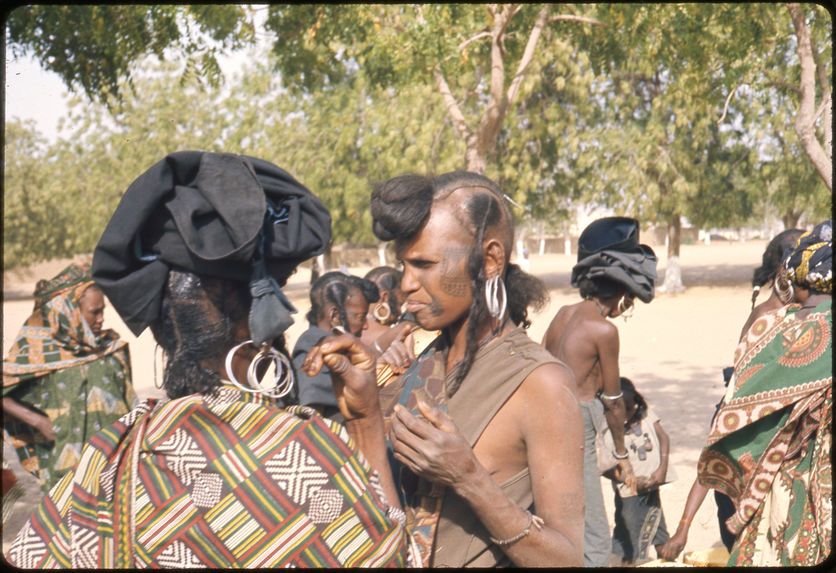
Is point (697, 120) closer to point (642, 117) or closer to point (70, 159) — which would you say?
point (642, 117)

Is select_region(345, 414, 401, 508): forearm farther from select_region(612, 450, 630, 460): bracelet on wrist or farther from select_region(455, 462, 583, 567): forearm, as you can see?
select_region(612, 450, 630, 460): bracelet on wrist

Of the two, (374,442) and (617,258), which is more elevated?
(374,442)

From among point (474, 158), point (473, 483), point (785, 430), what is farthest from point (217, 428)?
point (474, 158)

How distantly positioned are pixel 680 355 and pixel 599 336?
11.4 m

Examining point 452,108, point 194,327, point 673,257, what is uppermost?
point 452,108

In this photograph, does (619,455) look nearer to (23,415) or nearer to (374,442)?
(374,442)

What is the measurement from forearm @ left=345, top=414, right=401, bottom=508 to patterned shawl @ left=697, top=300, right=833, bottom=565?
73.2 inches

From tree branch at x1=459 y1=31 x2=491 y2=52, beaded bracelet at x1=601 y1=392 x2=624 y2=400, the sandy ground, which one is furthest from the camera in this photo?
tree branch at x1=459 y1=31 x2=491 y2=52

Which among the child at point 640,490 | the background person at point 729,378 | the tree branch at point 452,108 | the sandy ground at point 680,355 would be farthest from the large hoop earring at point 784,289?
the tree branch at point 452,108

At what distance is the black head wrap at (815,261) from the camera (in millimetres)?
3334

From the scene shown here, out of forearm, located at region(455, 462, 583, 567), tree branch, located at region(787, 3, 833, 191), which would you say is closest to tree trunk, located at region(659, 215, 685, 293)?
tree branch, located at region(787, 3, 833, 191)

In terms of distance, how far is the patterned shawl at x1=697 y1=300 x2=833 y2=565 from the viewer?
3.06 meters

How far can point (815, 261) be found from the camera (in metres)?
3.38

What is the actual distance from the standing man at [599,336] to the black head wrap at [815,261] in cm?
124
